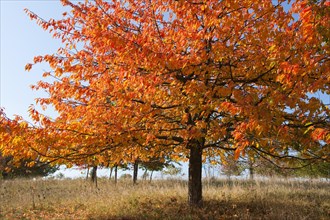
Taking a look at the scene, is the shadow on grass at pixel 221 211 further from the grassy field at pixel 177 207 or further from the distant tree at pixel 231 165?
the distant tree at pixel 231 165

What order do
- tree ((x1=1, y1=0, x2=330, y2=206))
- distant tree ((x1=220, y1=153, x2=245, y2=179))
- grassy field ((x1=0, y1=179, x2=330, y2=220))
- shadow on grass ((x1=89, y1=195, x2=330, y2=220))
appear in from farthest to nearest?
distant tree ((x1=220, y1=153, x2=245, y2=179))
grassy field ((x1=0, y1=179, x2=330, y2=220))
shadow on grass ((x1=89, y1=195, x2=330, y2=220))
tree ((x1=1, y1=0, x2=330, y2=206))

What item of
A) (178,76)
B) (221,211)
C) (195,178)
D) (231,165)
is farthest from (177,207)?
(231,165)

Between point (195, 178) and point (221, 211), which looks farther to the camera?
point (195, 178)

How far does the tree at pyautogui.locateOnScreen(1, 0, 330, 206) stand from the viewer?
712cm

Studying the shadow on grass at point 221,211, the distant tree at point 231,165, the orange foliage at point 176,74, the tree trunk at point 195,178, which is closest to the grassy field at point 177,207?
the shadow on grass at point 221,211

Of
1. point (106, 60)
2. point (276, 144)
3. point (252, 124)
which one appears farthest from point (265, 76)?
point (106, 60)

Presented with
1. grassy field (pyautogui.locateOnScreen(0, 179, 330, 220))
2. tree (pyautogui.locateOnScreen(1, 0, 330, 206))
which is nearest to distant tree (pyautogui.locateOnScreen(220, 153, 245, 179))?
grassy field (pyautogui.locateOnScreen(0, 179, 330, 220))

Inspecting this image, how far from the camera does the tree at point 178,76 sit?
7.12m

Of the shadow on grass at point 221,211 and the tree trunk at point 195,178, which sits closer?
the shadow on grass at point 221,211

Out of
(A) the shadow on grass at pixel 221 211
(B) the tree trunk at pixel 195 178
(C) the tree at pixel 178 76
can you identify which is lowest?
(A) the shadow on grass at pixel 221 211

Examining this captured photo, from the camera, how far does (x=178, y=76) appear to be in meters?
8.52

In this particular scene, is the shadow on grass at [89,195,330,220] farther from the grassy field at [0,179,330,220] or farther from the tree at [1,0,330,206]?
the tree at [1,0,330,206]

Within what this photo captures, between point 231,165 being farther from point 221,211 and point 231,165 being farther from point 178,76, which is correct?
point 178,76

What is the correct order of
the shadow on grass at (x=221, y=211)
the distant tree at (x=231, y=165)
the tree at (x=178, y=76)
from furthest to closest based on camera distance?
1. the distant tree at (x=231, y=165)
2. the shadow on grass at (x=221, y=211)
3. the tree at (x=178, y=76)
